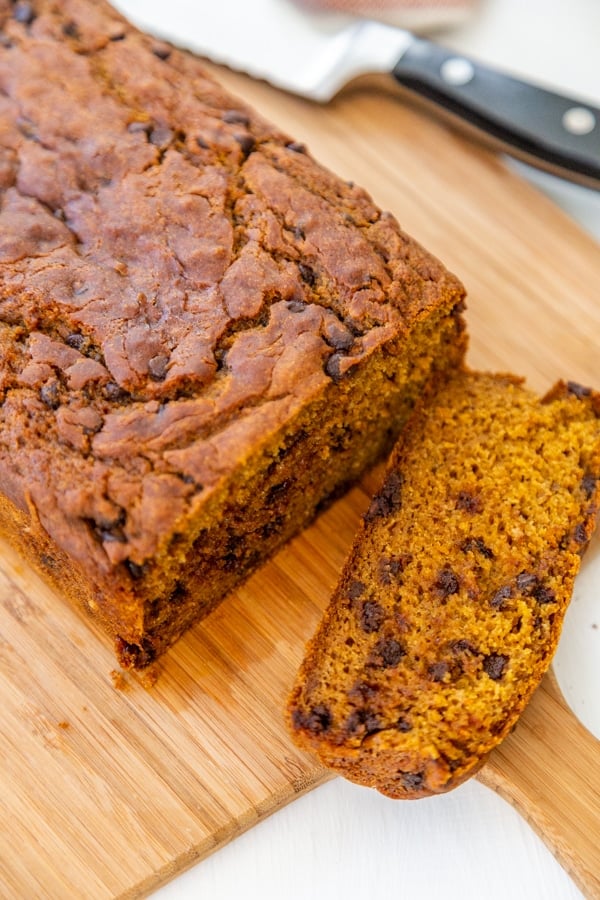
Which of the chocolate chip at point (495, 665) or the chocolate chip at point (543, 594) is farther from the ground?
the chocolate chip at point (543, 594)

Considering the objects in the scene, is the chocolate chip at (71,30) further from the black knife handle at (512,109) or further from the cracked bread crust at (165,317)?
the black knife handle at (512,109)

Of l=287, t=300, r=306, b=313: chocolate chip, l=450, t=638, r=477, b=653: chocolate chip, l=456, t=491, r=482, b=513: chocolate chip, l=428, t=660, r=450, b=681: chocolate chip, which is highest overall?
l=287, t=300, r=306, b=313: chocolate chip

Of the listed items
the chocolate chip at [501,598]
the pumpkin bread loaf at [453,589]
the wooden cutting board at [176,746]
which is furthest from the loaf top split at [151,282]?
the chocolate chip at [501,598]

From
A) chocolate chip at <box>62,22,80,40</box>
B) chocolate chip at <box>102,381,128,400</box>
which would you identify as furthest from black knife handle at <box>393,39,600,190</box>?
chocolate chip at <box>102,381,128,400</box>

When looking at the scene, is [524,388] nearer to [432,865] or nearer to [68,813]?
[432,865]

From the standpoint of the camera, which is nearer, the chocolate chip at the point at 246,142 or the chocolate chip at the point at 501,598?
the chocolate chip at the point at 501,598

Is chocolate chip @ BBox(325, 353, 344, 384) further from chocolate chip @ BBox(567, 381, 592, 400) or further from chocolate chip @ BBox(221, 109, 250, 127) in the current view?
chocolate chip @ BBox(221, 109, 250, 127)
